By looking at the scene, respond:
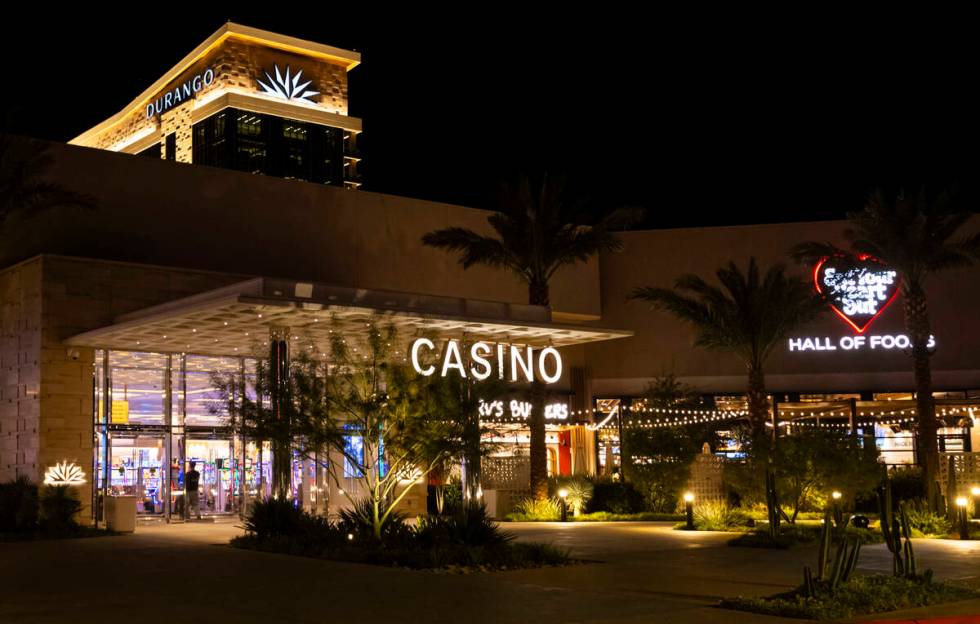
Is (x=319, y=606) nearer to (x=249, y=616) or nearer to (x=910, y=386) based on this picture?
(x=249, y=616)

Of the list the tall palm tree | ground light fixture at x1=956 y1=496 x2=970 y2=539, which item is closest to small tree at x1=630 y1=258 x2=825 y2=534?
the tall palm tree

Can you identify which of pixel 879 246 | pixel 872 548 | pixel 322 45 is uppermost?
pixel 322 45

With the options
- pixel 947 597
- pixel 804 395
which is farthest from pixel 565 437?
pixel 947 597

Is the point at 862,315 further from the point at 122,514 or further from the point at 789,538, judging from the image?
the point at 122,514

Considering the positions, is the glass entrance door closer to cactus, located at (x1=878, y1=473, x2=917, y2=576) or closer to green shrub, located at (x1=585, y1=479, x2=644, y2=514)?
green shrub, located at (x1=585, y1=479, x2=644, y2=514)

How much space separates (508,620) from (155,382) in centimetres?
2156

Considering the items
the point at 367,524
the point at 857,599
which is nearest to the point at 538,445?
the point at 367,524

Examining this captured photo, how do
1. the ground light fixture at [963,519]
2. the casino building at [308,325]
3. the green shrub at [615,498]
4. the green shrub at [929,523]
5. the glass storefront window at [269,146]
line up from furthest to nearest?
the glass storefront window at [269,146] < the green shrub at [615,498] < the casino building at [308,325] < the green shrub at [929,523] < the ground light fixture at [963,519]

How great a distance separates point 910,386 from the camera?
148 feet

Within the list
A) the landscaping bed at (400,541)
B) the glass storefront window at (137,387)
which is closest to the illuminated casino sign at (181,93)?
the glass storefront window at (137,387)

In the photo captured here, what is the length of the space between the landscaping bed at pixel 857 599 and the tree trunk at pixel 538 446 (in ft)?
60.9

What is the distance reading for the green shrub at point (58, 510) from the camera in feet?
90.1

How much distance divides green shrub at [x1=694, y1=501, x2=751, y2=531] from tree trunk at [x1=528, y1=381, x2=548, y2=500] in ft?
19.4

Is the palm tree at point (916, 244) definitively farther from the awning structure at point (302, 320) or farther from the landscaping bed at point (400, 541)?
the landscaping bed at point (400, 541)
